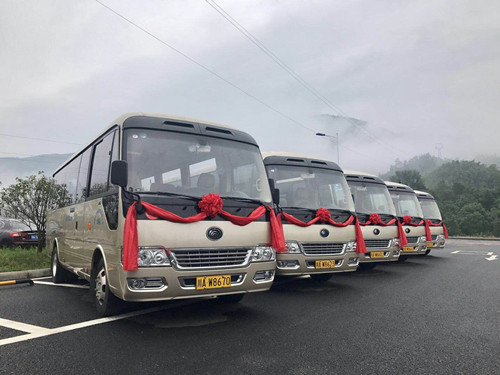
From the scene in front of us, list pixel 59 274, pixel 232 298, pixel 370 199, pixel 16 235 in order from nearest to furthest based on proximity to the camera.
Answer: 1. pixel 232 298
2. pixel 59 274
3. pixel 370 199
4. pixel 16 235

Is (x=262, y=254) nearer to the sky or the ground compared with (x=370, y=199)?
nearer to the ground

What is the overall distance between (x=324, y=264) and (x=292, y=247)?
677 mm

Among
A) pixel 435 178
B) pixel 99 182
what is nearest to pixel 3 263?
pixel 99 182

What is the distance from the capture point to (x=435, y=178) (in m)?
122

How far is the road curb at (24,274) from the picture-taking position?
341 inches

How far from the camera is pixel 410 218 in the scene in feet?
39.0

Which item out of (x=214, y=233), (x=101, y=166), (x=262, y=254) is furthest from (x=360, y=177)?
(x=101, y=166)

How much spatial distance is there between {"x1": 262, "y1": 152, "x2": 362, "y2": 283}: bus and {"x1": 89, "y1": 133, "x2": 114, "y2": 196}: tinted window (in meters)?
2.47

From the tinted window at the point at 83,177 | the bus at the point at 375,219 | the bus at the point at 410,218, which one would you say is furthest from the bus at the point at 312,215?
the bus at the point at 410,218

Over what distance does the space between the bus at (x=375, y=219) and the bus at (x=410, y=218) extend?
1.89m

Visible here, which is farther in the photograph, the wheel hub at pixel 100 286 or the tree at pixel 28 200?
the tree at pixel 28 200

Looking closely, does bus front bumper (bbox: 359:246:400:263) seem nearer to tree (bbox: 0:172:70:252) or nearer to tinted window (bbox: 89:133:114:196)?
tinted window (bbox: 89:133:114:196)

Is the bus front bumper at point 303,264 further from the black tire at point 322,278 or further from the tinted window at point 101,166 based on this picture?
the tinted window at point 101,166

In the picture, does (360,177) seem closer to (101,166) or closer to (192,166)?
(192,166)
